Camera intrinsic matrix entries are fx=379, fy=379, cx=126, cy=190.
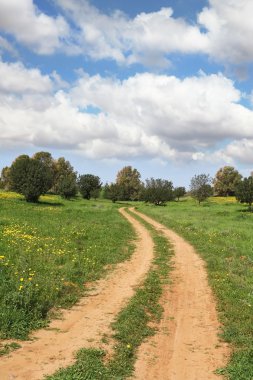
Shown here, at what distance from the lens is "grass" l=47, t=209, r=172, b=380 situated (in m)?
7.82

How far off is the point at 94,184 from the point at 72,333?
338 feet

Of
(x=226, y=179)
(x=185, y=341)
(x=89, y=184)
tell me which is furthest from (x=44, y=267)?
(x=226, y=179)

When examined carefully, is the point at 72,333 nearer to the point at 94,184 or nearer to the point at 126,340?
the point at 126,340

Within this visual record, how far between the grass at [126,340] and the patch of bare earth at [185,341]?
26 centimetres

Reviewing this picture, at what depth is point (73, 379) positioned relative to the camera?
7504 millimetres

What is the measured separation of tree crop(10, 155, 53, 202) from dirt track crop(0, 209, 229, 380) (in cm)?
5735

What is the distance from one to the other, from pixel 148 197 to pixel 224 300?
85404 millimetres

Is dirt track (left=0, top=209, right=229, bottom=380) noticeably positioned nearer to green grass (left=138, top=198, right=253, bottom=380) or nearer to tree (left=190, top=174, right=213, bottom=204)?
green grass (left=138, top=198, right=253, bottom=380)

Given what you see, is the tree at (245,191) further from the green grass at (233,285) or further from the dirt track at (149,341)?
the dirt track at (149,341)

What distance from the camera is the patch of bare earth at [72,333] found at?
26.1 feet

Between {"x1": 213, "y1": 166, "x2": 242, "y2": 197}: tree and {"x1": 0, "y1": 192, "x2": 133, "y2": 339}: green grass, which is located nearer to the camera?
{"x1": 0, "y1": 192, "x2": 133, "y2": 339}: green grass

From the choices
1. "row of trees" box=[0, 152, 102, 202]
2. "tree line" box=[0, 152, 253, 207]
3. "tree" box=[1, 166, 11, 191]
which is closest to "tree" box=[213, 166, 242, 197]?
"tree line" box=[0, 152, 253, 207]

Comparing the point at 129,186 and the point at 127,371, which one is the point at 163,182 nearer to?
the point at 129,186

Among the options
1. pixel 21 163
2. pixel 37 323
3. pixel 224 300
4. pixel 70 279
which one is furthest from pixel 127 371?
pixel 21 163
